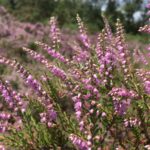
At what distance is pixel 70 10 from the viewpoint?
125 feet

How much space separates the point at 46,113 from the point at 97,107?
1.86 ft

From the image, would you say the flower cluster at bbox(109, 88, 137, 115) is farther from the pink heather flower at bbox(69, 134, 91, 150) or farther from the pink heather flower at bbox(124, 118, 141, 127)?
the pink heather flower at bbox(69, 134, 91, 150)

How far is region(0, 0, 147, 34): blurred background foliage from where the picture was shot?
1296 inches

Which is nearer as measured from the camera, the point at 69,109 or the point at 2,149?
the point at 2,149

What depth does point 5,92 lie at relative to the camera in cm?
411

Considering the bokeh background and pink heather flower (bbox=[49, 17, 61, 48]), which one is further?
the bokeh background

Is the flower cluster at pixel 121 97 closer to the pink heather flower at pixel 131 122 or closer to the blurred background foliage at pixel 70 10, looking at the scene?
the pink heather flower at pixel 131 122

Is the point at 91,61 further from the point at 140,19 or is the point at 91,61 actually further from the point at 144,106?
the point at 140,19

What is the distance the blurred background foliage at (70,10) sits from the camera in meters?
32.9

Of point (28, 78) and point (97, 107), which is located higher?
point (28, 78)

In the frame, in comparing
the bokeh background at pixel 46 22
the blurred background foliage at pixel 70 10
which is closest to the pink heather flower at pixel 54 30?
the bokeh background at pixel 46 22

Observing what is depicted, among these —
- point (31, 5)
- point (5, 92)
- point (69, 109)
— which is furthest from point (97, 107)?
point (31, 5)

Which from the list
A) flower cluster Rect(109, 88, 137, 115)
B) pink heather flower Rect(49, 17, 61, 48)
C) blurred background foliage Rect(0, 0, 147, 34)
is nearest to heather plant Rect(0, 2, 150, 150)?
flower cluster Rect(109, 88, 137, 115)

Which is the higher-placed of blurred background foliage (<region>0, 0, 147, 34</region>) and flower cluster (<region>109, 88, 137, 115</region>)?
blurred background foliage (<region>0, 0, 147, 34</region>)
